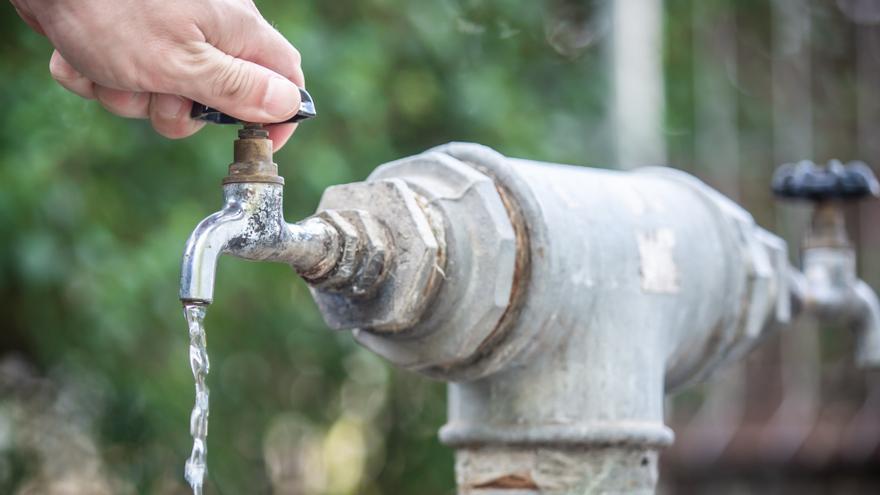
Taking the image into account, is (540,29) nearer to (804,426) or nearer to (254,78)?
(804,426)

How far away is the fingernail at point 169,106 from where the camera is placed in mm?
788

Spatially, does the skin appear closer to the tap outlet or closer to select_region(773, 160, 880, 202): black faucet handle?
the tap outlet

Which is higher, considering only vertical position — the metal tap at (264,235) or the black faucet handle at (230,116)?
the black faucet handle at (230,116)

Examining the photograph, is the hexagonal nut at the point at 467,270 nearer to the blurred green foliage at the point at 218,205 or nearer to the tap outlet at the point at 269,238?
the tap outlet at the point at 269,238

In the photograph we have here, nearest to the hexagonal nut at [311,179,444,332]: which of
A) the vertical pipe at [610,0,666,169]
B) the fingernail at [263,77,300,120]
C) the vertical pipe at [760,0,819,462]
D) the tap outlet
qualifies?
the tap outlet

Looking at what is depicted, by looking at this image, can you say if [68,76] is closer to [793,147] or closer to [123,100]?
[123,100]

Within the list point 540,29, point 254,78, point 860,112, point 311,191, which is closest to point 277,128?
point 254,78

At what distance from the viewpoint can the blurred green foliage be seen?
1.63m

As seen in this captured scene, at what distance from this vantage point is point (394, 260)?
0.80 meters

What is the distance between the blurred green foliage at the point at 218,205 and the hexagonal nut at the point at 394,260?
0.85 m

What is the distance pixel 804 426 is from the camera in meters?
2.59

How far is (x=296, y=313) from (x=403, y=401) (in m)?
0.47

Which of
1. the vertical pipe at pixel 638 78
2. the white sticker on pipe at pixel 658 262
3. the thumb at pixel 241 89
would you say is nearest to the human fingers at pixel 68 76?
the thumb at pixel 241 89

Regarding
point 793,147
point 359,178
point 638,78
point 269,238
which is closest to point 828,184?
point 269,238
